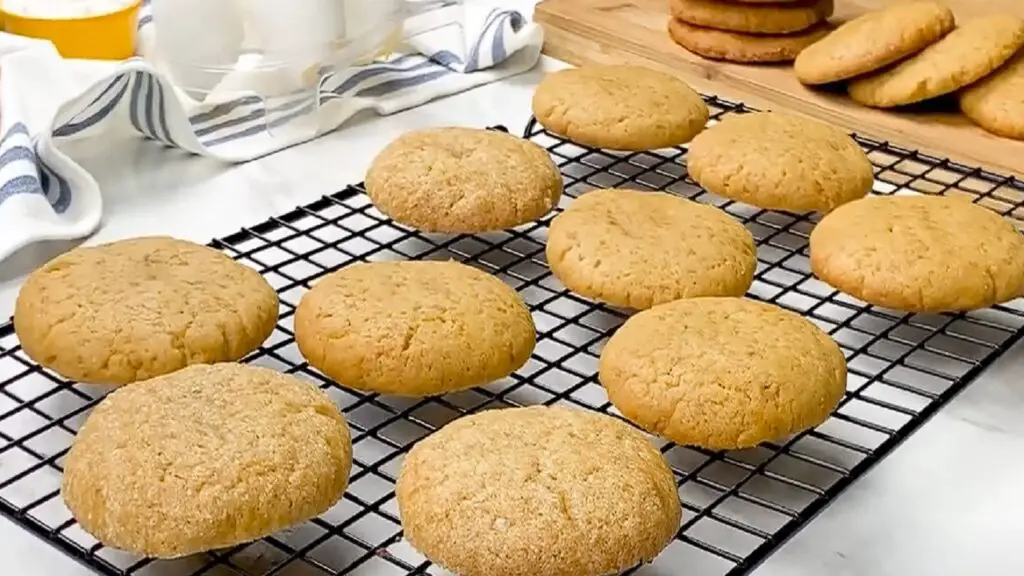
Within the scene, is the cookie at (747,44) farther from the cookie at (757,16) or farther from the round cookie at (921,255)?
the round cookie at (921,255)

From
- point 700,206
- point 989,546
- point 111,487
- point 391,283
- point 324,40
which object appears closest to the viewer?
point 111,487

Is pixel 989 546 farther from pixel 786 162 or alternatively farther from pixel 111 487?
pixel 111 487

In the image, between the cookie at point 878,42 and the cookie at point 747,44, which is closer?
the cookie at point 878,42

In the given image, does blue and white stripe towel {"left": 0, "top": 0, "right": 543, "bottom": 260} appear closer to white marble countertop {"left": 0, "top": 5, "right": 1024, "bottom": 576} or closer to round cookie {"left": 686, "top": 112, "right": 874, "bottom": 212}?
white marble countertop {"left": 0, "top": 5, "right": 1024, "bottom": 576}

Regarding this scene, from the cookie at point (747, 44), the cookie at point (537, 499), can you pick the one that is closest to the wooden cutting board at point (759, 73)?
the cookie at point (747, 44)

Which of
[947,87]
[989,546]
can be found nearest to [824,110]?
[947,87]

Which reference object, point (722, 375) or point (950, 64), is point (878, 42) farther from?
point (722, 375)
